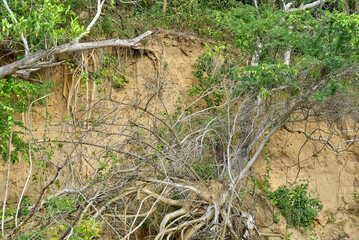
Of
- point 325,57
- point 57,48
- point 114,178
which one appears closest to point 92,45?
point 57,48

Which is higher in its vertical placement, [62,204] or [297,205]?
[62,204]

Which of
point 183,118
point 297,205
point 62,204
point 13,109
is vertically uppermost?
point 183,118

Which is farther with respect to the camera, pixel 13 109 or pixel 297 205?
pixel 297 205

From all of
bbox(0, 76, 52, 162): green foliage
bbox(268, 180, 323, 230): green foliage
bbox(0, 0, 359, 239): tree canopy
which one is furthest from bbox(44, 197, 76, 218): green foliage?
bbox(268, 180, 323, 230): green foliage

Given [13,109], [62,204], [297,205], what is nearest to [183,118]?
[62,204]

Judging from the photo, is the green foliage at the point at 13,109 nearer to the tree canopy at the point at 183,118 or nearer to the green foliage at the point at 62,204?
the tree canopy at the point at 183,118

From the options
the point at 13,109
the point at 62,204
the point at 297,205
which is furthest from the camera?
the point at 297,205

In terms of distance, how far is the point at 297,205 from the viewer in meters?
8.44

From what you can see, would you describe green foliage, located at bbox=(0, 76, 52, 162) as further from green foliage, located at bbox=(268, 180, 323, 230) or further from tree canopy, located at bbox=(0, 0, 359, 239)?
green foliage, located at bbox=(268, 180, 323, 230)

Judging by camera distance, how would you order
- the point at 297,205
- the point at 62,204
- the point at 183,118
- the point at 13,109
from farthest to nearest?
the point at 297,205
the point at 183,118
the point at 13,109
the point at 62,204

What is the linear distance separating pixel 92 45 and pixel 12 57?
2.43m

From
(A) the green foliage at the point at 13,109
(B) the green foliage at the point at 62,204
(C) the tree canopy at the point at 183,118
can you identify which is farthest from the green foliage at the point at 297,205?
(A) the green foliage at the point at 13,109

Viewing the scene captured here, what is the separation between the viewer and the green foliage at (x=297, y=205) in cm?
832

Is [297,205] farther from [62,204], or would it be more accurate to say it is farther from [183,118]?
[62,204]
